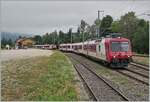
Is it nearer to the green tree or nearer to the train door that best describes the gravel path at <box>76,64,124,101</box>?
the train door

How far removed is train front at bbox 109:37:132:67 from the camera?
29.0m

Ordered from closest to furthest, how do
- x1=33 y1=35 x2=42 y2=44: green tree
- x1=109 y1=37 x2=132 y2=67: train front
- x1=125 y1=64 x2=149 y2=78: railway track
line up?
x1=125 y1=64 x2=149 y2=78: railway track → x1=109 y1=37 x2=132 y2=67: train front → x1=33 y1=35 x2=42 y2=44: green tree

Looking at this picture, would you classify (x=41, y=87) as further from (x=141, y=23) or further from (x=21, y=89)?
(x=141, y=23)

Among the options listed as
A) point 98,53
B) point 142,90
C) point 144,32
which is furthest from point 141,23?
point 142,90

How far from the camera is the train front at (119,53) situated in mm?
28986

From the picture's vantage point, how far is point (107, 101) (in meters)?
13.1

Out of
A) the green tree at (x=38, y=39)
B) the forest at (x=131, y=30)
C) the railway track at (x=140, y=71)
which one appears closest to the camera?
the railway track at (x=140, y=71)

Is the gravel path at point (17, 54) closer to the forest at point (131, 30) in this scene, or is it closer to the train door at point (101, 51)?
the forest at point (131, 30)

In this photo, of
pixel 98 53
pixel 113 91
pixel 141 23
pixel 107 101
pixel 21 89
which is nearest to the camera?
pixel 107 101

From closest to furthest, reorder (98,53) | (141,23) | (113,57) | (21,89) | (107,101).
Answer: (107,101)
(21,89)
(113,57)
(98,53)
(141,23)

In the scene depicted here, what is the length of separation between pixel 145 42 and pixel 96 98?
2050 inches

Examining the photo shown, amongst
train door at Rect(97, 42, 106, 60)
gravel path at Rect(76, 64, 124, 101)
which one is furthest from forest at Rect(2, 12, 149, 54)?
gravel path at Rect(76, 64, 124, 101)

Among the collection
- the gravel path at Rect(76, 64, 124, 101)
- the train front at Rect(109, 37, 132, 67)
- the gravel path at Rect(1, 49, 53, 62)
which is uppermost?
the train front at Rect(109, 37, 132, 67)

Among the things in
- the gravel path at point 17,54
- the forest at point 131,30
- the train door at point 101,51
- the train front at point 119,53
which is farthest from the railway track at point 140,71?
the gravel path at point 17,54
